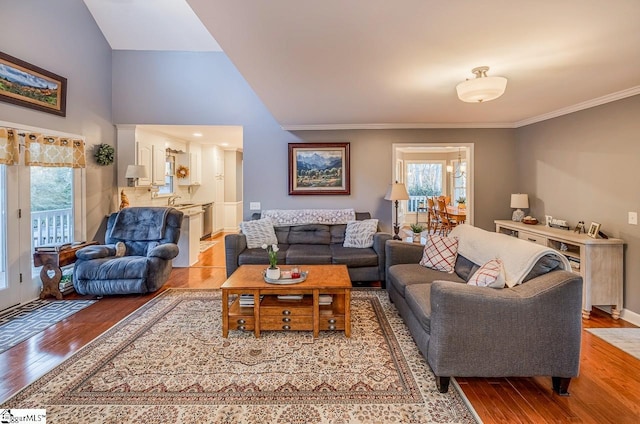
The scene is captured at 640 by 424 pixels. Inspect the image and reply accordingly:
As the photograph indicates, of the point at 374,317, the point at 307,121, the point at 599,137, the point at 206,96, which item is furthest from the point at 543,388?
the point at 206,96

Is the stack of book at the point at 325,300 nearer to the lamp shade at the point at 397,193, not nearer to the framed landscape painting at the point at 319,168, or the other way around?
the lamp shade at the point at 397,193

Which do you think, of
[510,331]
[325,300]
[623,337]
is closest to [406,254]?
[325,300]

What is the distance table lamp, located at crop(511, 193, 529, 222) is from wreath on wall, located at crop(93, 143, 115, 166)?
6.15 metres

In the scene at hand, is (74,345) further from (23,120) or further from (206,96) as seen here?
(206,96)

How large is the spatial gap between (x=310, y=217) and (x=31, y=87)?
378cm

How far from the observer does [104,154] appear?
16.1 feet

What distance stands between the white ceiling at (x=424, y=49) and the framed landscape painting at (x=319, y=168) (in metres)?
1.24

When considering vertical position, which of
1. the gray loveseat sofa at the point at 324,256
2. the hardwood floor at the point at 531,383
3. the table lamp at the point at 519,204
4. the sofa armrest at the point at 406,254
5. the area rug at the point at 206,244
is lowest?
the hardwood floor at the point at 531,383

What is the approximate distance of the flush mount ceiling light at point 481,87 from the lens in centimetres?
258

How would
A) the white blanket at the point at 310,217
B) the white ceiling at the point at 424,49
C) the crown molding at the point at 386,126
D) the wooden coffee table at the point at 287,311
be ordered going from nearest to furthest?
the white ceiling at the point at 424,49 → the wooden coffee table at the point at 287,311 → the white blanket at the point at 310,217 → the crown molding at the point at 386,126

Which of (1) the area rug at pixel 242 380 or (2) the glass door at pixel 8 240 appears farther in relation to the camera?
(2) the glass door at pixel 8 240

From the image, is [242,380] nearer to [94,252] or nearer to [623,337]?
[94,252]

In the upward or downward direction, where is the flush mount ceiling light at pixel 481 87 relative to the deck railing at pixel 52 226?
upward

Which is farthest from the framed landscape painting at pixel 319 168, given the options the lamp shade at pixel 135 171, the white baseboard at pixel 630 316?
the white baseboard at pixel 630 316
